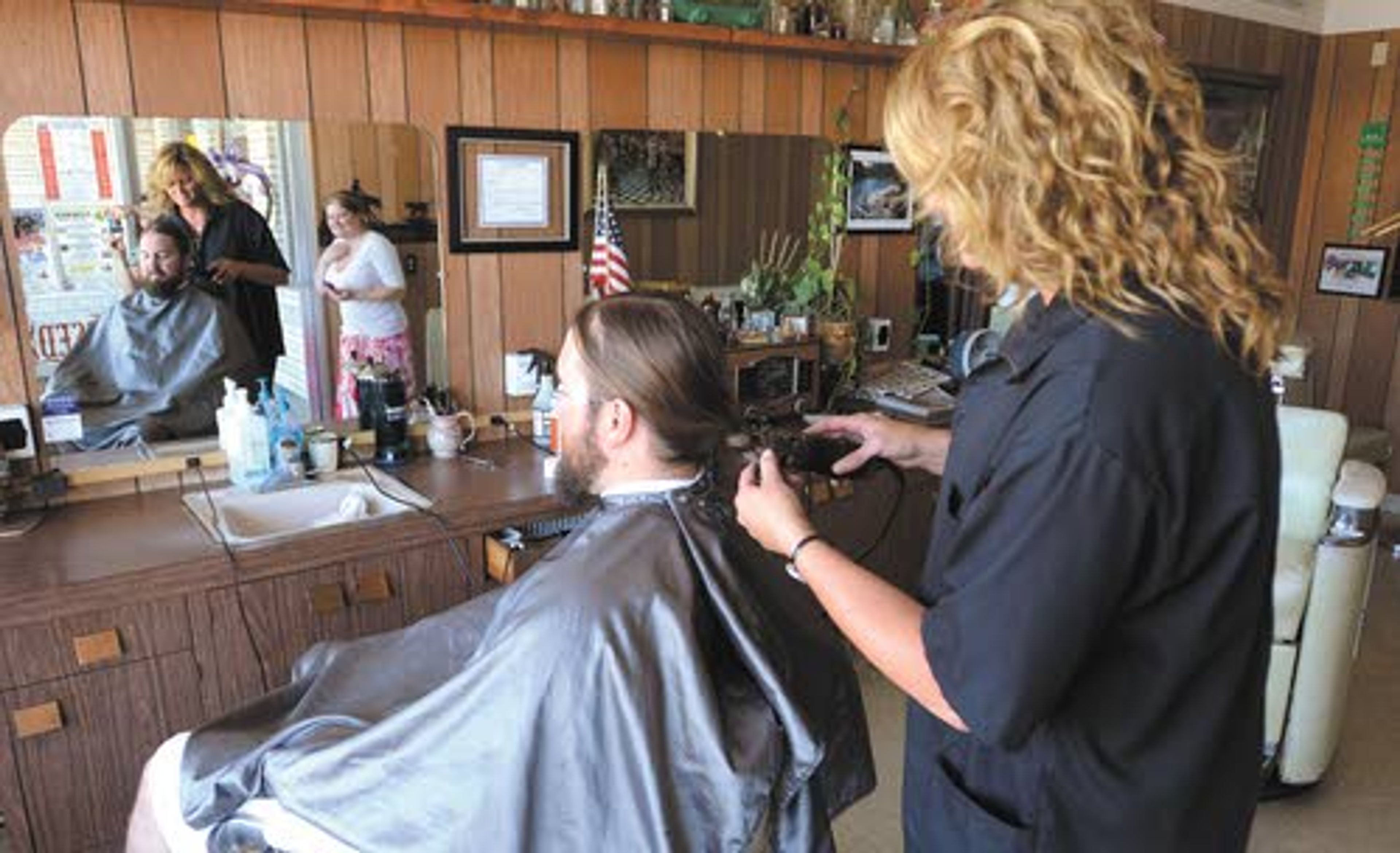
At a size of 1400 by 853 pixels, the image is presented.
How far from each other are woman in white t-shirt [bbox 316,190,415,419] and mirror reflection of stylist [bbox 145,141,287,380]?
0.38 feet

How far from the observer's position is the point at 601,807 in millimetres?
1310

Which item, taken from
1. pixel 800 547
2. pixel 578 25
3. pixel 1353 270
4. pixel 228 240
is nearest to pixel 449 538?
pixel 228 240

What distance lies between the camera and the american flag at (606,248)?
264cm

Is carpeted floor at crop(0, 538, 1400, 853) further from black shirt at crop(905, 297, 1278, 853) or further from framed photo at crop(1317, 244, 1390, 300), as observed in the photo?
framed photo at crop(1317, 244, 1390, 300)

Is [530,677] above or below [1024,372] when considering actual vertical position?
below

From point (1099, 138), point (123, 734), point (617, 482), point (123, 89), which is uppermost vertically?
point (123, 89)

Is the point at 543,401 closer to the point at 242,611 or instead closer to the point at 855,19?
the point at 242,611

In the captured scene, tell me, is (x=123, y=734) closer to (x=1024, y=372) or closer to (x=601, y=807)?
(x=601, y=807)

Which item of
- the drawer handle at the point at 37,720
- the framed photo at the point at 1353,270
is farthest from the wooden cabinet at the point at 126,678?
the framed photo at the point at 1353,270

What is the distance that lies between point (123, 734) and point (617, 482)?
39.1 inches

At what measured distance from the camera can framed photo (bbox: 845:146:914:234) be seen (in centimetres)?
310

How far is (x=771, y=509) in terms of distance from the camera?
121cm

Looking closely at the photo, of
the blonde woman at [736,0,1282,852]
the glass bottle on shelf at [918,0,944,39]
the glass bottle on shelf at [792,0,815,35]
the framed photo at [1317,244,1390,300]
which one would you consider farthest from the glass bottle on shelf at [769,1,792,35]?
the framed photo at [1317,244,1390,300]

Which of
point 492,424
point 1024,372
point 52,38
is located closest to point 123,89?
point 52,38
